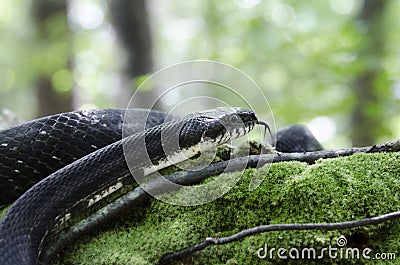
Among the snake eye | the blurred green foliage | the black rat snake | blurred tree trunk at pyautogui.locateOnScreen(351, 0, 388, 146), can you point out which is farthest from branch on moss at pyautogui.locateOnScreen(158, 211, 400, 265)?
blurred tree trunk at pyautogui.locateOnScreen(351, 0, 388, 146)

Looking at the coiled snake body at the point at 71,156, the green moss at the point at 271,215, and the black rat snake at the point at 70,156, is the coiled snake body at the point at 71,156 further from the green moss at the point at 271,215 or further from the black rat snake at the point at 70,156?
the green moss at the point at 271,215

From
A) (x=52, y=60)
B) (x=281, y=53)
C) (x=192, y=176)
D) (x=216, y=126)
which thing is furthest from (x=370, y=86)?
(x=52, y=60)

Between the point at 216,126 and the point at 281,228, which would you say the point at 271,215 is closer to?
the point at 281,228

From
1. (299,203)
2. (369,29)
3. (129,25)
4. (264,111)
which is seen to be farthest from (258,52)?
(299,203)

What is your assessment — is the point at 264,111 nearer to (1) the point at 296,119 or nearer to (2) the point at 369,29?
(1) the point at 296,119

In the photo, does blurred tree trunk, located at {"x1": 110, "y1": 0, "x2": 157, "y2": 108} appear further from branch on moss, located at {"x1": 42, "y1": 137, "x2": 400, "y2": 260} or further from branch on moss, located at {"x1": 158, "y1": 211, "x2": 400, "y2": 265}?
branch on moss, located at {"x1": 158, "y1": 211, "x2": 400, "y2": 265}
